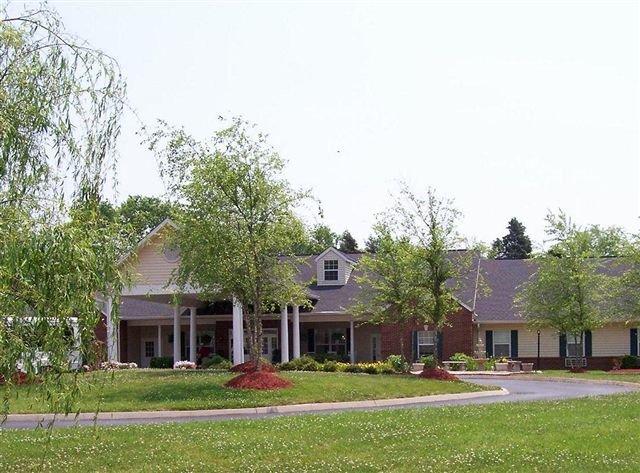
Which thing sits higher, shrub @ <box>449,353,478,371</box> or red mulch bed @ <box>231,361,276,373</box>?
red mulch bed @ <box>231,361,276,373</box>

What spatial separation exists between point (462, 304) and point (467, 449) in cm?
3207

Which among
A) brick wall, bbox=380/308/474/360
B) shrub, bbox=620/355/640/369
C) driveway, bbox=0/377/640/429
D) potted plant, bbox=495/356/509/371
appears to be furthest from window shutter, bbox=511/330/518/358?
driveway, bbox=0/377/640/429

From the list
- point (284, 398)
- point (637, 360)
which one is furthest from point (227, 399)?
point (637, 360)

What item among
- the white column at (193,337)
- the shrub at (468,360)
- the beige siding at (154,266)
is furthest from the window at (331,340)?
the beige siding at (154,266)

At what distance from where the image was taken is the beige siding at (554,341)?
48.0 metres

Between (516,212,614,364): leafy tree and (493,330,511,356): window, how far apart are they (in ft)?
10.5

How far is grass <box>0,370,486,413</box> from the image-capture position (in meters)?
24.9

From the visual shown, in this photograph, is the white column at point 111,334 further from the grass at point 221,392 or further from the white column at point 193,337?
the white column at point 193,337

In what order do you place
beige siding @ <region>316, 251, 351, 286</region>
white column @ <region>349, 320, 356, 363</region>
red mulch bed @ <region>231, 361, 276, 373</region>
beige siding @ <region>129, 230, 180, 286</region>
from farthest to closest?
beige siding @ <region>316, 251, 351, 286</region>, white column @ <region>349, 320, 356, 363</region>, beige siding @ <region>129, 230, 180, 286</region>, red mulch bed @ <region>231, 361, 276, 373</region>

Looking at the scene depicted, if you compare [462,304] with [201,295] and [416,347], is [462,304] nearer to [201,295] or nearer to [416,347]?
[416,347]

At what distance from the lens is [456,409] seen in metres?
20.9

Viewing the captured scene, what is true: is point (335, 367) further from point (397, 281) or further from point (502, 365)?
point (502, 365)

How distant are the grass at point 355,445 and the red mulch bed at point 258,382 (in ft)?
26.1

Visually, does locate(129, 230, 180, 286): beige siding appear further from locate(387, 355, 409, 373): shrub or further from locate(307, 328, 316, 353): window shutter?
locate(307, 328, 316, 353): window shutter
